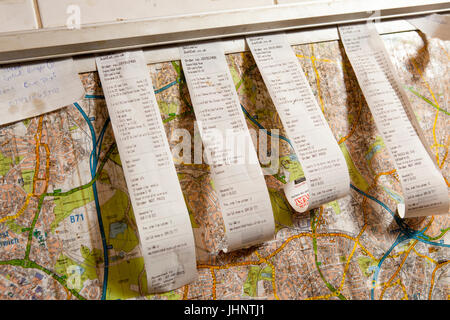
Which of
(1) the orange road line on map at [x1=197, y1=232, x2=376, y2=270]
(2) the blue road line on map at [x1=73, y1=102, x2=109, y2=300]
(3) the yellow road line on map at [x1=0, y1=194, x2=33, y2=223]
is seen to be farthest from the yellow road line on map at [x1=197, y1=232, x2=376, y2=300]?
(3) the yellow road line on map at [x1=0, y1=194, x2=33, y2=223]

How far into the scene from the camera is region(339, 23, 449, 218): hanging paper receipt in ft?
1.97

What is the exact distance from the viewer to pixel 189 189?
0.59 meters

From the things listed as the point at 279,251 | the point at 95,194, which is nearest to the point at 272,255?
the point at 279,251

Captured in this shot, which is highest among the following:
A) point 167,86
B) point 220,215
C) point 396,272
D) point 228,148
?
point 167,86

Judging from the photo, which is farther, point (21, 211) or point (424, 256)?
point (424, 256)

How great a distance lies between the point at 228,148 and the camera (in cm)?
56

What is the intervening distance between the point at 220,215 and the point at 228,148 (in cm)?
11

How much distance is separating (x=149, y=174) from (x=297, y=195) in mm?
250

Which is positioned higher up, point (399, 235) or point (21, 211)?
point (21, 211)

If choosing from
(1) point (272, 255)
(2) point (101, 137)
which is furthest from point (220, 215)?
(2) point (101, 137)

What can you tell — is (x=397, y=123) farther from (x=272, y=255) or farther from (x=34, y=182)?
(x=34, y=182)

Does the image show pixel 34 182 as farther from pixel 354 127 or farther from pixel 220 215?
pixel 354 127

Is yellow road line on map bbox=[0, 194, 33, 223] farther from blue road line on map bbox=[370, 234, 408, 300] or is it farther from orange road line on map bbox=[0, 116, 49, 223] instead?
blue road line on map bbox=[370, 234, 408, 300]

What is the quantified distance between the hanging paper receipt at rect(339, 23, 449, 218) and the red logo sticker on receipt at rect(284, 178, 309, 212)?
0.15m
